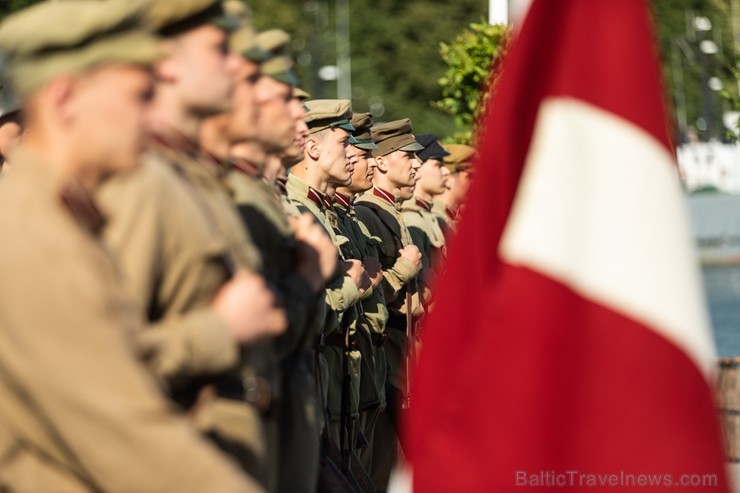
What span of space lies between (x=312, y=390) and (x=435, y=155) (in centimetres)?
941

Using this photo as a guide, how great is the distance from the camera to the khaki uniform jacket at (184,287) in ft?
14.6

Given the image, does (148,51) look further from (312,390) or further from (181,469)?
(312,390)

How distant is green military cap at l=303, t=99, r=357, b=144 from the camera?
1045 cm

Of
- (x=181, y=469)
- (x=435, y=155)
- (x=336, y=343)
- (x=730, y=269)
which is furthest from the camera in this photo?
(x=730, y=269)

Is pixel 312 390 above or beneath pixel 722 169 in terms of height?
above

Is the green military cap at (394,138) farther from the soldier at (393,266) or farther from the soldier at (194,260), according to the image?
the soldier at (194,260)

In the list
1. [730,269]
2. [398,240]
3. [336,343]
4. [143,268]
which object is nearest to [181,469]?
[143,268]

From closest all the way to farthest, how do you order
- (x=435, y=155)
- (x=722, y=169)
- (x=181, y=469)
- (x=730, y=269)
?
(x=181, y=469)
(x=435, y=155)
(x=730, y=269)
(x=722, y=169)

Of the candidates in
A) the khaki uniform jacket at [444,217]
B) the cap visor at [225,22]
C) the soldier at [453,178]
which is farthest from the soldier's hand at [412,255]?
the cap visor at [225,22]

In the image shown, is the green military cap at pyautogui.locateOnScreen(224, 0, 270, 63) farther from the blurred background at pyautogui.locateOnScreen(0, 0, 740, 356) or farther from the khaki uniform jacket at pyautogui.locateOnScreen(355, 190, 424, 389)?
the blurred background at pyautogui.locateOnScreen(0, 0, 740, 356)

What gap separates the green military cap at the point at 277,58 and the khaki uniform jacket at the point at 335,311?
6.39ft

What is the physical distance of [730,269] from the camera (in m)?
35.6

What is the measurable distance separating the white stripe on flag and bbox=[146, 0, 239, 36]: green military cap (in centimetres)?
92

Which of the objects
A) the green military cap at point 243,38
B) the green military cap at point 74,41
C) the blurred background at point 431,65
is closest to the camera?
the green military cap at point 74,41
